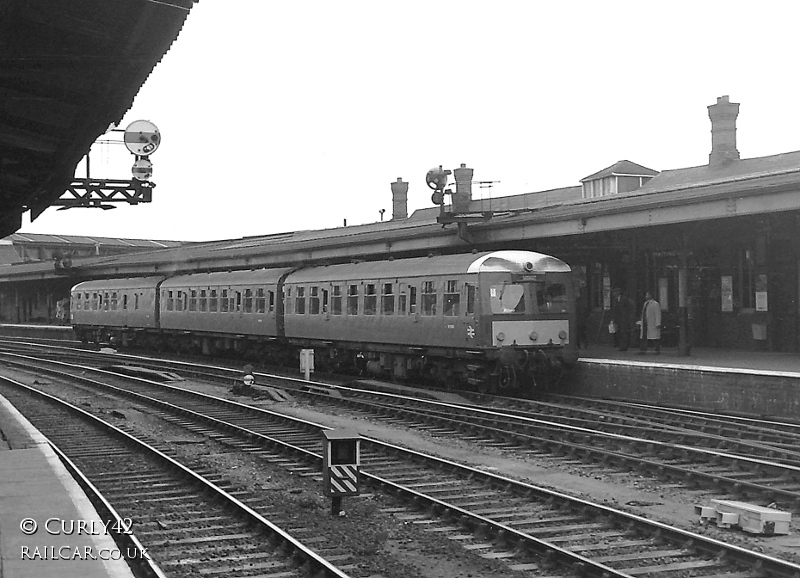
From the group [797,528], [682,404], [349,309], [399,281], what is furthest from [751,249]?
[797,528]

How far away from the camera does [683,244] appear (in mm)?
19578

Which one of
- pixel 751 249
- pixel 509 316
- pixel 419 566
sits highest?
pixel 751 249

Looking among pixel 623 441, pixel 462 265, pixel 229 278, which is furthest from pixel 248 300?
pixel 623 441

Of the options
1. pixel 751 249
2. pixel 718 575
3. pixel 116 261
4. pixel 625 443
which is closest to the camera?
pixel 718 575

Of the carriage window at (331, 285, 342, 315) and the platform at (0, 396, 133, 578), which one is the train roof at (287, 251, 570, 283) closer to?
the carriage window at (331, 285, 342, 315)

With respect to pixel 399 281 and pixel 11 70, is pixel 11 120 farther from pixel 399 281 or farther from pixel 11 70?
pixel 399 281

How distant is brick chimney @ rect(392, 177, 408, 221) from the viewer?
51.7 m

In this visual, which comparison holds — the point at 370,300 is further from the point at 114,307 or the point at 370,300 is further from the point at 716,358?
the point at 114,307

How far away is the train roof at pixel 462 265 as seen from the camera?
61.6 feet

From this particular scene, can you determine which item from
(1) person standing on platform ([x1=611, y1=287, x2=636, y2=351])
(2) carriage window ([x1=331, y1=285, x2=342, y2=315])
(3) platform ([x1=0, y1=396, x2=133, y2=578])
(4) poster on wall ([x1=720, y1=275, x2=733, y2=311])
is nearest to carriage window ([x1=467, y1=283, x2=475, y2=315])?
(1) person standing on platform ([x1=611, y1=287, x2=636, y2=351])

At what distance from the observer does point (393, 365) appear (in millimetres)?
22219

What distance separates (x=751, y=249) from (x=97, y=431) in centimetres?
1369

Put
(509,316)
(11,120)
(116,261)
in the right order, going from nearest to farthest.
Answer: (11,120), (509,316), (116,261)

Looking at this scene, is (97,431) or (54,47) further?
(97,431)
